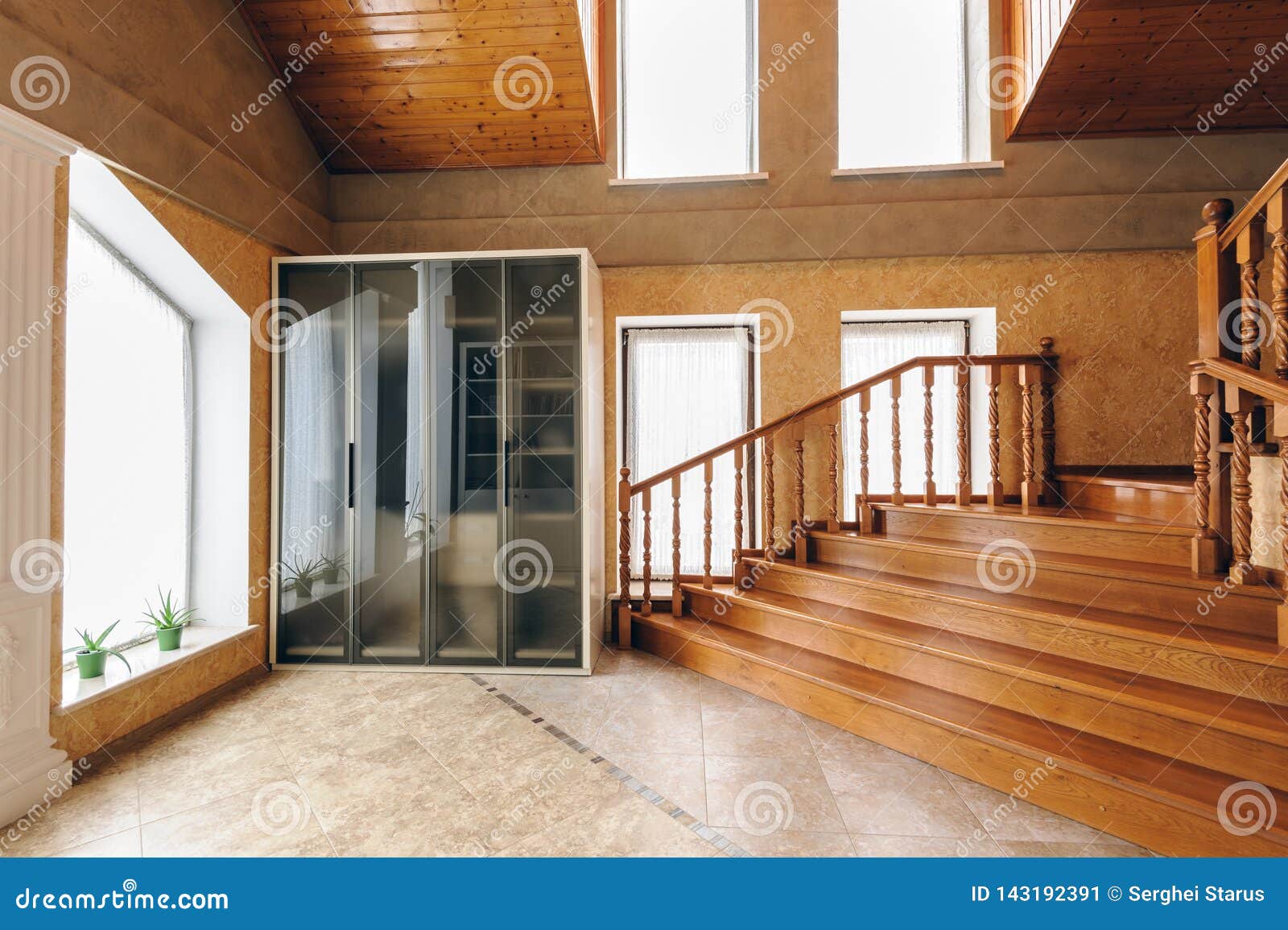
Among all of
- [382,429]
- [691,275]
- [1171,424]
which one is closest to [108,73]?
Result: [382,429]

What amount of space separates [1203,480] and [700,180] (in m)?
3.18

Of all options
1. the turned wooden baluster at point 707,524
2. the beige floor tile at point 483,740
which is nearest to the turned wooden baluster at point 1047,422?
the turned wooden baluster at point 707,524

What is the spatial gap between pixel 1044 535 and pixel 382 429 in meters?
3.64

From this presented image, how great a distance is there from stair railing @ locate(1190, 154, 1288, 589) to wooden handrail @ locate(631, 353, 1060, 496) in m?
1.10

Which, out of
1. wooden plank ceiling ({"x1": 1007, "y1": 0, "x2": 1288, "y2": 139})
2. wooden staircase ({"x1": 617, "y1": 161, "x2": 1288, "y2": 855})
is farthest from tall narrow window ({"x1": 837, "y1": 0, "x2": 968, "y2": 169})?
wooden staircase ({"x1": 617, "y1": 161, "x2": 1288, "y2": 855})

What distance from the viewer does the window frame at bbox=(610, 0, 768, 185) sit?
404cm

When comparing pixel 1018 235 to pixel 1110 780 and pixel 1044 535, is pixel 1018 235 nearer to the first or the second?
pixel 1044 535

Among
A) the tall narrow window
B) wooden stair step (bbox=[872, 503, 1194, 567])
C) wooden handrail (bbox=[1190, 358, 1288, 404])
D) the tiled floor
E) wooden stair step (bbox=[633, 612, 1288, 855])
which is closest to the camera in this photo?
wooden stair step (bbox=[633, 612, 1288, 855])

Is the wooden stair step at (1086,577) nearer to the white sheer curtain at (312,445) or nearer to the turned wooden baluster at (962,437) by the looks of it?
the turned wooden baluster at (962,437)

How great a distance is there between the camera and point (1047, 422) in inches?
150

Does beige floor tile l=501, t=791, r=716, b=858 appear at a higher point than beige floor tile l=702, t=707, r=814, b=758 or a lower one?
lower

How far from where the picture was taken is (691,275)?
13.3 feet

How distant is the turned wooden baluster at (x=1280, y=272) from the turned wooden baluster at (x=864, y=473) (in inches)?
69.0

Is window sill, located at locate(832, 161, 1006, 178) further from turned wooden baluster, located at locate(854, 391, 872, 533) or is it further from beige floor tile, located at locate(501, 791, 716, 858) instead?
beige floor tile, located at locate(501, 791, 716, 858)
